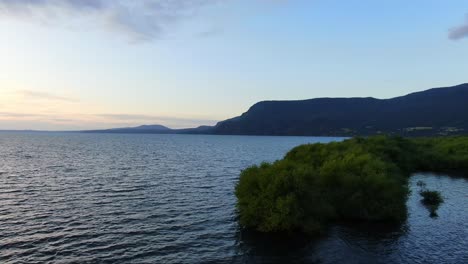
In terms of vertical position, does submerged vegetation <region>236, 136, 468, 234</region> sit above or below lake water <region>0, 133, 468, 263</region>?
above

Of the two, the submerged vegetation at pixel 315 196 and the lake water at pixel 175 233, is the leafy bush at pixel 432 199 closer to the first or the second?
the submerged vegetation at pixel 315 196

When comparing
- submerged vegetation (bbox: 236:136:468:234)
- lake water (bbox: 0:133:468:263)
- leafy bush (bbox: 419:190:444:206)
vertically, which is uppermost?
submerged vegetation (bbox: 236:136:468:234)

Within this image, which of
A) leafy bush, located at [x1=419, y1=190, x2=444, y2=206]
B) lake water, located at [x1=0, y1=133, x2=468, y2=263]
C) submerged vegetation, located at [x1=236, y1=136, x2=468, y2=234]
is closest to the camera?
lake water, located at [x1=0, y1=133, x2=468, y2=263]

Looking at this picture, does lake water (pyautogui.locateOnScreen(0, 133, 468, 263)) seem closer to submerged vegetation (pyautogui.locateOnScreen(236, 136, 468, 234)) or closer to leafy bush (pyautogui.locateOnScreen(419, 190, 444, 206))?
leafy bush (pyautogui.locateOnScreen(419, 190, 444, 206))

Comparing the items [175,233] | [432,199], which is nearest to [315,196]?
[175,233]

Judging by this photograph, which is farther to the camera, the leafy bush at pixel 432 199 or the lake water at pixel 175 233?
the leafy bush at pixel 432 199

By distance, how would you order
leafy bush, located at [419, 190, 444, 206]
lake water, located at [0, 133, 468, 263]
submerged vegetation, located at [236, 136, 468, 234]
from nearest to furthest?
1. lake water, located at [0, 133, 468, 263]
2. submerged vegetation, located at [236, 136, 468, 234]
3. leafy bush, located at [419, 190, 444, 206]

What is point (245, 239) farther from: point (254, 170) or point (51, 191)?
point (51, 191)

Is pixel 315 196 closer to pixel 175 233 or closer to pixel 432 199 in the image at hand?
pixel 175 233

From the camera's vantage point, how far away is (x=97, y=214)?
140 ft

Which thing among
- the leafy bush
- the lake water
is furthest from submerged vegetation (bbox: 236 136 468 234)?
the lake water

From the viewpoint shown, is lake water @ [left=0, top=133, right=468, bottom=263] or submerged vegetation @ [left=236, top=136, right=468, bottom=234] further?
submerged vegetation @ [left=236, top=136, right=468, bottom=234]

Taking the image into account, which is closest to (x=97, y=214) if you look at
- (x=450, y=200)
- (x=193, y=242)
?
(x=193, y=242)

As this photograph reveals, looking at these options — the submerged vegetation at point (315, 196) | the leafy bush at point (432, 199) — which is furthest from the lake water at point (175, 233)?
the submerged vegetation at point (315, 196)
